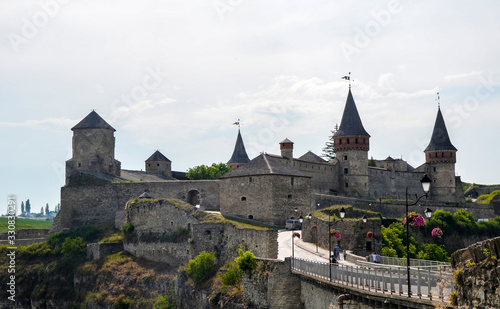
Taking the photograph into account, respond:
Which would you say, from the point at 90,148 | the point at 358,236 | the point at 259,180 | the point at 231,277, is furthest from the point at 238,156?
the point at 231,277

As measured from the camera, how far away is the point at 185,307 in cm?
4553

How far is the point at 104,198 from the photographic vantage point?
216 feet

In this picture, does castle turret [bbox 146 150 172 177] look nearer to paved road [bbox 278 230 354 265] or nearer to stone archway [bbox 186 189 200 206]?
stone archway [bbox 186 189 200 206]

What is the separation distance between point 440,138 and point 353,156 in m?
19.1

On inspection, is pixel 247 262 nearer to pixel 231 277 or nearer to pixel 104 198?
pixel 231 277

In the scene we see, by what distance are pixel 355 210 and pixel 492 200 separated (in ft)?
139

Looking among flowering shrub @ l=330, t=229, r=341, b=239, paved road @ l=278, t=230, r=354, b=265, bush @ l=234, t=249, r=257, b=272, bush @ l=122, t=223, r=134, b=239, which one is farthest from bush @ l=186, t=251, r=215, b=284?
bush @ l=122, t=223, r=134, b=239

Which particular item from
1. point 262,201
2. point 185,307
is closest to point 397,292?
point 185,307

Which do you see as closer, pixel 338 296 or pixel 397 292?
pixel 397 292

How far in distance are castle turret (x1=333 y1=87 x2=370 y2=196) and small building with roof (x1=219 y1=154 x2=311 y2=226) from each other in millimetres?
23443

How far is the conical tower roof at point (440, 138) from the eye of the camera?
300ft

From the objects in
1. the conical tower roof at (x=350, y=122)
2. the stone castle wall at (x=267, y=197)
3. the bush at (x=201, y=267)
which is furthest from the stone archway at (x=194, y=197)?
the conical tower roof at (x=350, y=122)

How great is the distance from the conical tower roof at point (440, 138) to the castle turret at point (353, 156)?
16.4 metres

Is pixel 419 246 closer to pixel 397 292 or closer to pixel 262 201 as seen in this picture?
pixel 262 201
